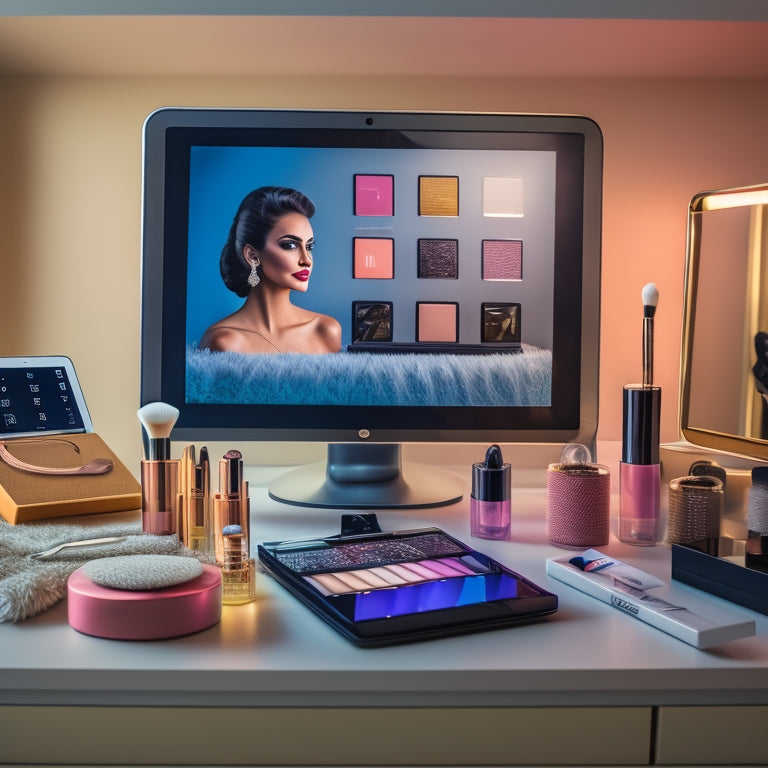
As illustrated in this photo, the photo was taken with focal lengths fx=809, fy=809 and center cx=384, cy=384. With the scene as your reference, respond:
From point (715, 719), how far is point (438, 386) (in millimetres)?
567

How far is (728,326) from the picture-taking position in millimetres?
1027

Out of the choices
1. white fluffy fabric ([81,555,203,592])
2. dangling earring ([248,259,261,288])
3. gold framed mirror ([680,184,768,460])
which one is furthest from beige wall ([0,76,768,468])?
white fluffy fabric ([81,555,203,592])

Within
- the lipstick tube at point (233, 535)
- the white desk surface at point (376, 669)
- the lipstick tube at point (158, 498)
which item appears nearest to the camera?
the white desk surface at point (376, 669)

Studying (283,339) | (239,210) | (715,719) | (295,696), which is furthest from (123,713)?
(239,210)

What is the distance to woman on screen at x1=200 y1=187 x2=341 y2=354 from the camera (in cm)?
105

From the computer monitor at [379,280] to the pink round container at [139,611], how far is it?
43 centimetres

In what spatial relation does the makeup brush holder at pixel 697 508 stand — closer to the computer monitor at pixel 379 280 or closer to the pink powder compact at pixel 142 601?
the computer monitor at pixel 379 280

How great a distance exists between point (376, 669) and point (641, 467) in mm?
447

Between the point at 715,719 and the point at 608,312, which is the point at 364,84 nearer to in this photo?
the point at 608,312

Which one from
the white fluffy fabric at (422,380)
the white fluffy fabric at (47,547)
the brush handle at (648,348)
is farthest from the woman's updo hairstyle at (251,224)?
the brush handle at (648,348)

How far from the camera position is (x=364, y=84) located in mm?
1287

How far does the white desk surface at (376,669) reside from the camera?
0.55 meters

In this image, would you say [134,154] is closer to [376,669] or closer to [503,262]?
[503,262]

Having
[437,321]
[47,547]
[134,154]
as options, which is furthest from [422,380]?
[134,154]
